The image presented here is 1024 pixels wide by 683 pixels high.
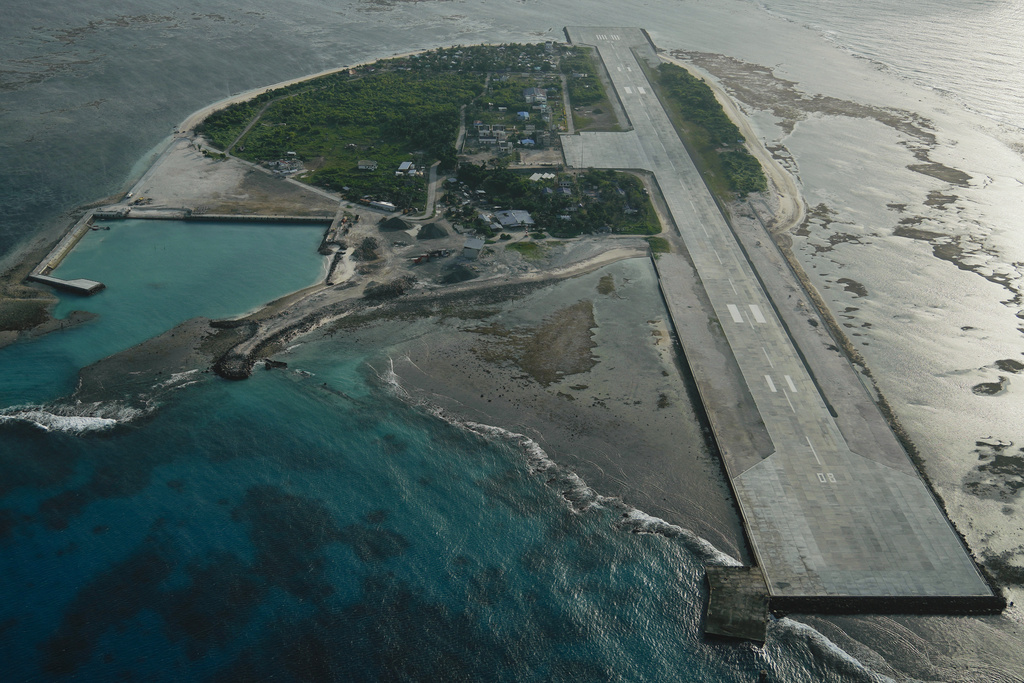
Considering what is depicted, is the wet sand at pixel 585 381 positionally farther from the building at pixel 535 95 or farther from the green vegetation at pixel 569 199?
the building at pixel 535 95

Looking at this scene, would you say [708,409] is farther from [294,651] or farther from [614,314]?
[294,651]

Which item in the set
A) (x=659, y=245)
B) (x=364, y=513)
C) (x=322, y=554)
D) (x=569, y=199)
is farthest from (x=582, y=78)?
(x=322, y=554)

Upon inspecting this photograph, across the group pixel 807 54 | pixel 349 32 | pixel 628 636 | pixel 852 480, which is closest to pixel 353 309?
pixel 628 636

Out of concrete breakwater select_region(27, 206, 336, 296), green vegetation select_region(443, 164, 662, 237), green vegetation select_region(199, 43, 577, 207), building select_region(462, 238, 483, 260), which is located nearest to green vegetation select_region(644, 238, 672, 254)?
green vegetation select_region(443, 164, 662, 237)

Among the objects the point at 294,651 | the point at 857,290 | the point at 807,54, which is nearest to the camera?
the point at 294,651

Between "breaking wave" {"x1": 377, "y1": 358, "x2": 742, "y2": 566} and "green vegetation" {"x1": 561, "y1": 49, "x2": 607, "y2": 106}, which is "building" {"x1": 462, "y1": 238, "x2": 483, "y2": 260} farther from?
Answer: "green vegetation" {"x1": 561, "y1": 49, "x2": 607, "y2": 106}
